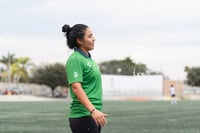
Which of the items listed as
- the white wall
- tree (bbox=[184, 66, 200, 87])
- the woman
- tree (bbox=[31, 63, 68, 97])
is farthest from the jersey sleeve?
tree (bbox=[184, 66, 200, 87])

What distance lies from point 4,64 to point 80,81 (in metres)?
113

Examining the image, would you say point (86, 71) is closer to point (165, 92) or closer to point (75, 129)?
point (75, 129)

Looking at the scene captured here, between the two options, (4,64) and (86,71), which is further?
(4,64)

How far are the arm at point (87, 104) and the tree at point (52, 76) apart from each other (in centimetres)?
8318

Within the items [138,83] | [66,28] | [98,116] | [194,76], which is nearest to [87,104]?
[98,116]

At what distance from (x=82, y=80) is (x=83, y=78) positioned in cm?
5

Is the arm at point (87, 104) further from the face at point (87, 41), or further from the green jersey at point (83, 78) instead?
the face at point (87, 41)

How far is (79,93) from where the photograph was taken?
4398 mm

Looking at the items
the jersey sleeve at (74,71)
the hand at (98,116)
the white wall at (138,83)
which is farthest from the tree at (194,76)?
the hand at (98,116)

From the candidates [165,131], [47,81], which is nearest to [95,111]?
[165,131]

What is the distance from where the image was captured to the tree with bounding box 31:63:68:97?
88250 mm

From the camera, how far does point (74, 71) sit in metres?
4.46

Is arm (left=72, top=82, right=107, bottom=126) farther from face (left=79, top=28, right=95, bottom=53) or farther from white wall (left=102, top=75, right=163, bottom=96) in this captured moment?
white wall (left=102, top=75, right=163, bottom=96)

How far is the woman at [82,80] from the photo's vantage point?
444 centimetres
